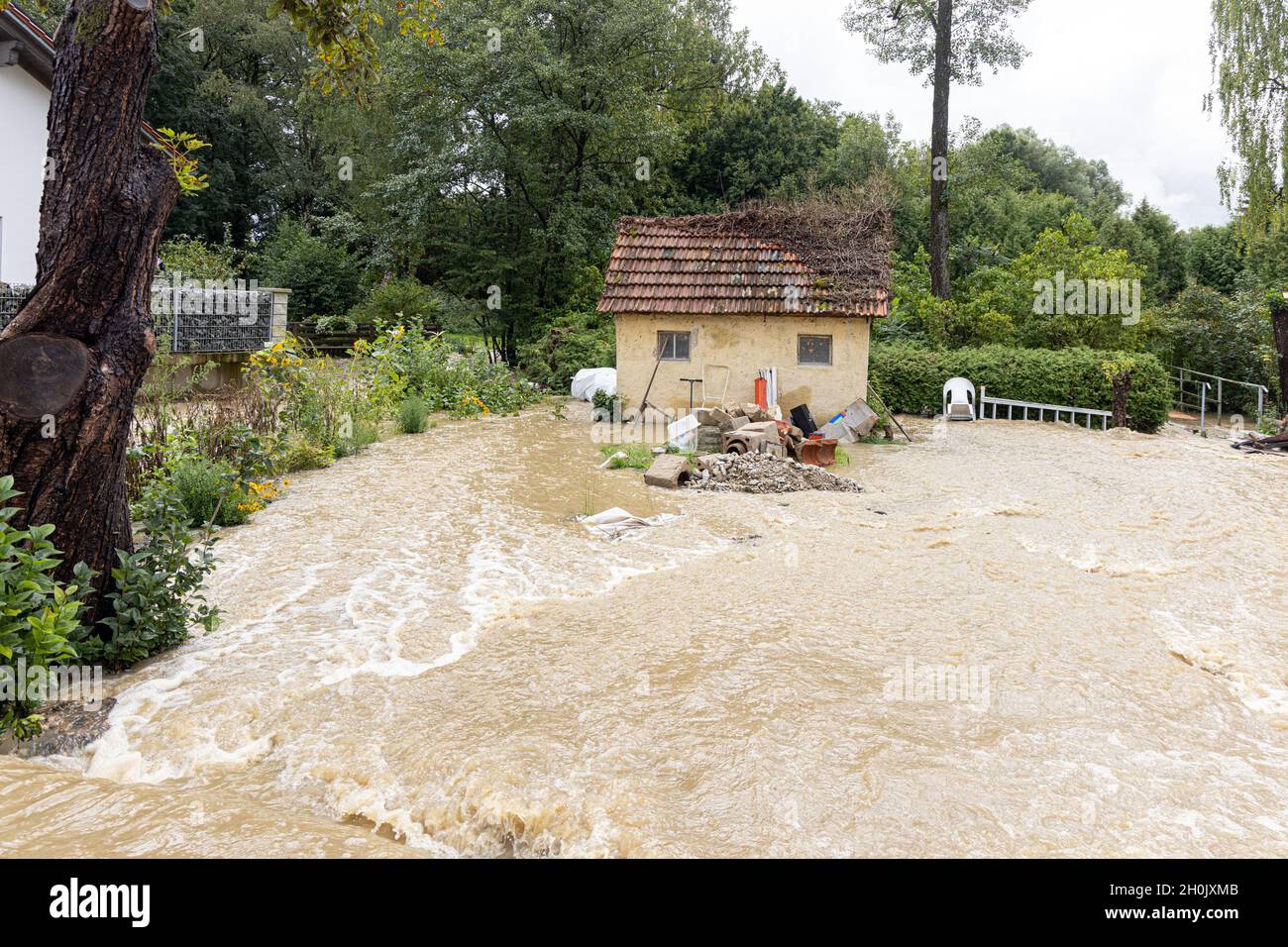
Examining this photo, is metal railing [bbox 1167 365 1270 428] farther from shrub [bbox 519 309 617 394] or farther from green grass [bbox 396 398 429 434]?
green grass [bbox 396 398 429 434]

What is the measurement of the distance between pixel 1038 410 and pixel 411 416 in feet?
49.6

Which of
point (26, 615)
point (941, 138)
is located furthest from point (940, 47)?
point (26, 615)

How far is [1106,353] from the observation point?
21016 millimetres

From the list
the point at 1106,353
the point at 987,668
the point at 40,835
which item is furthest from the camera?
the point at 1106,353

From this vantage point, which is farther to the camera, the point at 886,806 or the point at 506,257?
the point at 506,257

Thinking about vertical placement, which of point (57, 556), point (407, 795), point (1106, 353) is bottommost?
point (407, 795)

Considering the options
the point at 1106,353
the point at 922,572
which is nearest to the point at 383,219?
the point at 1106,353

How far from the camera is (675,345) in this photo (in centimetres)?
1842

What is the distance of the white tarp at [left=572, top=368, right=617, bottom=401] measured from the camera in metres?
21.5

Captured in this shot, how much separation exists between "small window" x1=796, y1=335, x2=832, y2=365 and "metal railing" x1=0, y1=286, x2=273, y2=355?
12186 millimetres

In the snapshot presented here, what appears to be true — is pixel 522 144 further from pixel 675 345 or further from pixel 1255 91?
pixel 1255 91

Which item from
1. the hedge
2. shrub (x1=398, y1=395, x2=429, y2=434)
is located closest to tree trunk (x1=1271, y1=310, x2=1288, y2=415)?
the hedge
